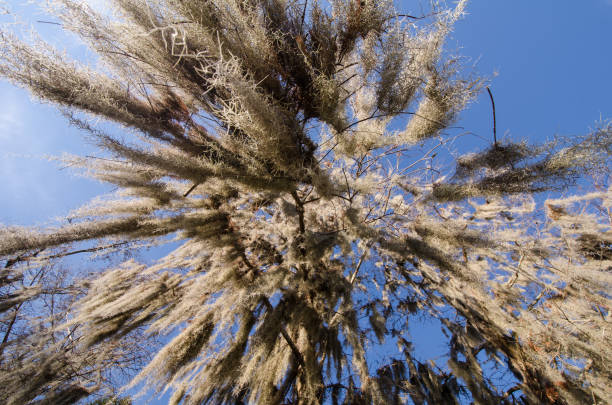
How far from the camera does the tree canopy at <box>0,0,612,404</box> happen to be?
121 cm

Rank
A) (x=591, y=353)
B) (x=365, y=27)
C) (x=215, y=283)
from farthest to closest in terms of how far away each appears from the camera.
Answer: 1. (x=215, y=283)
2. (x=591, y=353)
3. (x=365, y=27)

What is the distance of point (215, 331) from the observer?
191 centimetres

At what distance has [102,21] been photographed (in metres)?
1.25

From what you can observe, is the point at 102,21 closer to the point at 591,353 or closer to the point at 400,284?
the point at 400,284

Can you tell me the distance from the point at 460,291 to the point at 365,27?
251 cm

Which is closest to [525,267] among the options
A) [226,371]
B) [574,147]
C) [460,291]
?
[460,291]

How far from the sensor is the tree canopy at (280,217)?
47.7 inches

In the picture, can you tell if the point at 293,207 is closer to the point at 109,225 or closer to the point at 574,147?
the point at 109,225

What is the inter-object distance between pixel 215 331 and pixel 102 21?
2.09 meters

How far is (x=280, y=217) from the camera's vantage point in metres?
2.56

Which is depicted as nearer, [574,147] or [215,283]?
[574,147]

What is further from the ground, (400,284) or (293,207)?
(293,207)

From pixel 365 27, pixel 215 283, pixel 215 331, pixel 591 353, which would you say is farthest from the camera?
pixel 215 331

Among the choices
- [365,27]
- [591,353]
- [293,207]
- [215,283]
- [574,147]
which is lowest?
[591,353]
